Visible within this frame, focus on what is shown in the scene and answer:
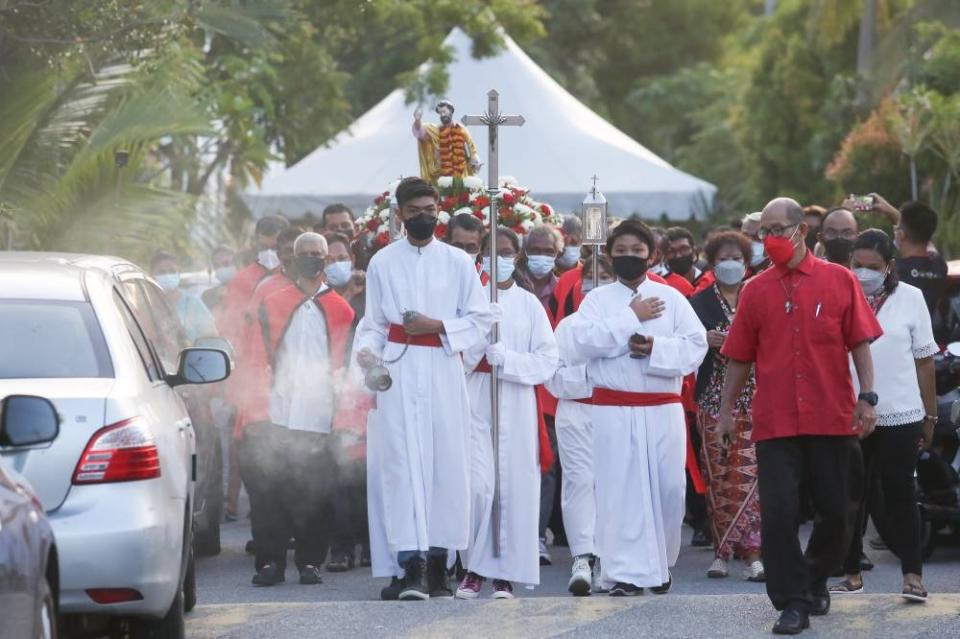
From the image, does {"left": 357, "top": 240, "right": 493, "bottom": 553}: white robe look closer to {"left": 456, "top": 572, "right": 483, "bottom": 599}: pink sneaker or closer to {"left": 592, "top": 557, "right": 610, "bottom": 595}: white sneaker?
{"left": 456, "top": 572, "right": 483, "bottom": 599}: pink sneaker

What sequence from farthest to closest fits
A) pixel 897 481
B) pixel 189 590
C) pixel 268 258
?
1. pixel 268 258
2. pixel 897 481
3. pixel 189 590

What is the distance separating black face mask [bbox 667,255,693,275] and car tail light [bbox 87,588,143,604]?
26.1 feet

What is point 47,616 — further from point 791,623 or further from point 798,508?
point 798,508

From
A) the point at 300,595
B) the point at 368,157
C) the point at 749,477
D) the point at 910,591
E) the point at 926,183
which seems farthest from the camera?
the point at 926,183

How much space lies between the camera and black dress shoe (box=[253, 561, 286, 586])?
36.4ft

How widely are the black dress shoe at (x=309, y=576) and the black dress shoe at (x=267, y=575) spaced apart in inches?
6.2

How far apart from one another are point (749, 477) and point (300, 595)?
2751 millimetres

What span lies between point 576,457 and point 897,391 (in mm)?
2233

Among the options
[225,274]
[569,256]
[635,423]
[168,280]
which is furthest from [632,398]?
[225,274]

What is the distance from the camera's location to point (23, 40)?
1405cm

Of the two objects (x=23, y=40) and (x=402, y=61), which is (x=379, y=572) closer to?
(x=23, y=40)

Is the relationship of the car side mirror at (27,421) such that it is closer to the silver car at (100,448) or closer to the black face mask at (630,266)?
the silver car at (100,448)

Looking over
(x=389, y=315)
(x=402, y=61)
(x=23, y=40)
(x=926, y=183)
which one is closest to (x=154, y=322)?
(x=389, y=315)

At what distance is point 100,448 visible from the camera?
6.96 meters
